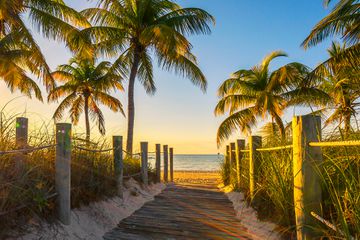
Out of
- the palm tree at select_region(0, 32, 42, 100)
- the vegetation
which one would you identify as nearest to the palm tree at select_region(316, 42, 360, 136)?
the vegetation

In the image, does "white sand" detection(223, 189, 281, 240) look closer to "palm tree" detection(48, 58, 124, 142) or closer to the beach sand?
the beach sand

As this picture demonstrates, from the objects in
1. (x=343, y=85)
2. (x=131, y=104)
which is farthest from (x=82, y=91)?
(x=343, y=85)

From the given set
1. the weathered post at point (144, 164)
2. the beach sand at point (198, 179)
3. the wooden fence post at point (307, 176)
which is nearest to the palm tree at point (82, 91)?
the beach sand at point (198, 179)

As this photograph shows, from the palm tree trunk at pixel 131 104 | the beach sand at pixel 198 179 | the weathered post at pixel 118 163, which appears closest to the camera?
the weathered post at pixel 118 163

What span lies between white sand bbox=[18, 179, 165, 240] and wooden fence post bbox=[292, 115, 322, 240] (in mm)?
2586

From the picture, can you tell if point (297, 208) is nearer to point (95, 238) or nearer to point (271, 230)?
point (271, 230)

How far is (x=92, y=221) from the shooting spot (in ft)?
15.5

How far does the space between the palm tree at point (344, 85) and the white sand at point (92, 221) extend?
10.8ft

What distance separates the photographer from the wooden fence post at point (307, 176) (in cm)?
329

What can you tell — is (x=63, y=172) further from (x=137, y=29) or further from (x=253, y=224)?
(x=137, y=29)

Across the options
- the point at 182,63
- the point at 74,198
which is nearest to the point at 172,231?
the point at 74,198

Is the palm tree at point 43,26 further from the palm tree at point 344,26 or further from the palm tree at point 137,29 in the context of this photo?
the palm tree at point 344,26

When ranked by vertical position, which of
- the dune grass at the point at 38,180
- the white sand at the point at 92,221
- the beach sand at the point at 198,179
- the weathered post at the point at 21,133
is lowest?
the beach sand at the point at 198,179

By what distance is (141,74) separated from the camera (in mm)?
15320
